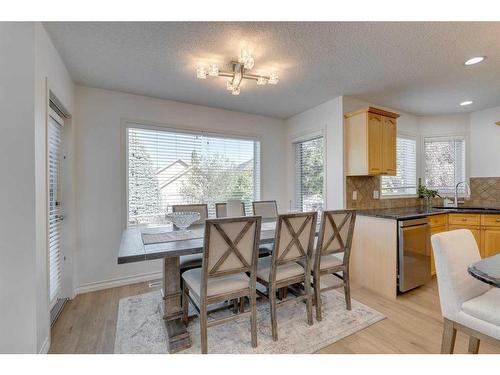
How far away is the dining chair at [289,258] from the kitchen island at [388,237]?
1.12m

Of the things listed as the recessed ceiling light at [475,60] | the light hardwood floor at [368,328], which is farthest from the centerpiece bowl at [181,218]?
the recessed ceiling light at [475,60]

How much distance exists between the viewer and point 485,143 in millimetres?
3504

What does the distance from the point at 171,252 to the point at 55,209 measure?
177 centimetres

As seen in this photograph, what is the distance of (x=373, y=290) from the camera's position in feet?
8.77

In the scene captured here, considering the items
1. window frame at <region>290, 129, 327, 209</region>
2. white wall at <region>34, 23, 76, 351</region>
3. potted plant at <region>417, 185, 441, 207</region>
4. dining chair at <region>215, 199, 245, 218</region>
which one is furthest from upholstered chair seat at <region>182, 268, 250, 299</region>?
potted plant at <region>417, 185, 441, 207</region>

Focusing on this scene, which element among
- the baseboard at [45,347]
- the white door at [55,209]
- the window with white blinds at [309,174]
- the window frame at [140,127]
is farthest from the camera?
the window with white blinds at [309,174]

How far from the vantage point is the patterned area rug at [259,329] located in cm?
172

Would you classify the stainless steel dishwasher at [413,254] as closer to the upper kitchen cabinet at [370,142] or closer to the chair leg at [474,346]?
the upper kitchen cabinet at [370,142]

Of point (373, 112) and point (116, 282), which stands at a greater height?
point (373, 112)

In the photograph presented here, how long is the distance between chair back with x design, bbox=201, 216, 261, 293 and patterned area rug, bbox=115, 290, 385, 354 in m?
0.58

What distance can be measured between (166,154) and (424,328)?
3434 millimetres

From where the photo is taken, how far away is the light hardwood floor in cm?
170

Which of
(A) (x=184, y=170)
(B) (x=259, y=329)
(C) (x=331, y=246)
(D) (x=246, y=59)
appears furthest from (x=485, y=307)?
(A) (x=184, y=170)

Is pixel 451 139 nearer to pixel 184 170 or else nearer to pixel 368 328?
pixel 368 328
